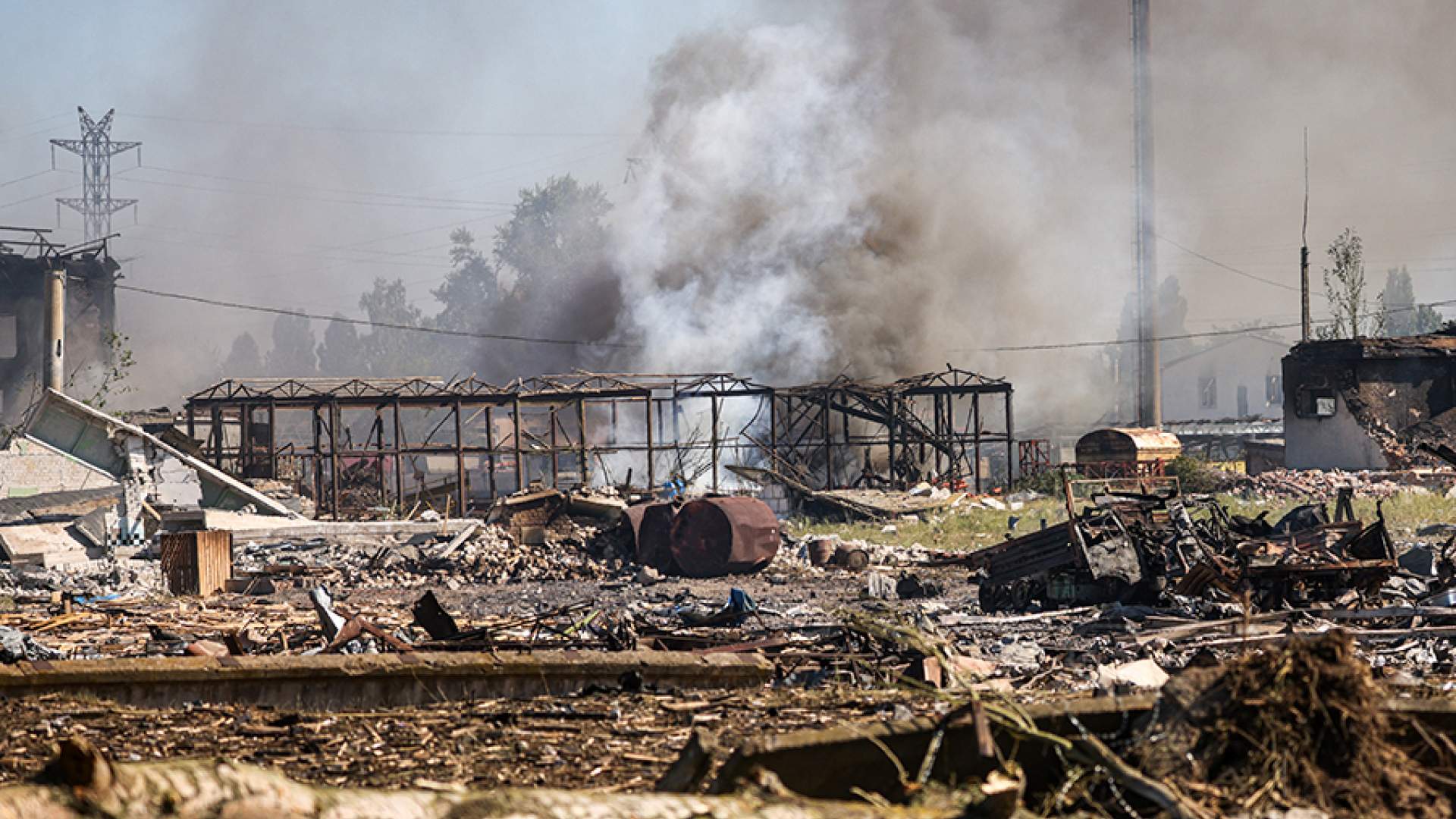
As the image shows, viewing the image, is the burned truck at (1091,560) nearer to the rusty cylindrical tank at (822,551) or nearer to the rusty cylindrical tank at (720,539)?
→ the rusty cylindrical tank at (720,539)

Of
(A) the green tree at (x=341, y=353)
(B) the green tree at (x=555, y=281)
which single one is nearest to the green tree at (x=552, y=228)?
(B) the green tree at (x=555, y=281)

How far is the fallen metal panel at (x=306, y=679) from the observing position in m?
8.16

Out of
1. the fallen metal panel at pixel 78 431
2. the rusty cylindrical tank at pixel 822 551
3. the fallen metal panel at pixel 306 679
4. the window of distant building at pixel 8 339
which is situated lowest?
the rusty cylindrical tank at pixel 822 551

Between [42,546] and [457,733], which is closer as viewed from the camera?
[457,733]

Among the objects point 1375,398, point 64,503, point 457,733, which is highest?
point 1375,398

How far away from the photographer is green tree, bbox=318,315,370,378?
10119 cm

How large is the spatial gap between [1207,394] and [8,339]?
6726cm

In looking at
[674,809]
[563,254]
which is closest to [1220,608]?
[674,809]

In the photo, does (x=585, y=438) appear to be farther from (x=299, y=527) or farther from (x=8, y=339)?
(x=8, y=339)

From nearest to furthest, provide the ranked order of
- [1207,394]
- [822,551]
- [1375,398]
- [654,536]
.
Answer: [654,536], [822,551], [1375,398], [1207,394]

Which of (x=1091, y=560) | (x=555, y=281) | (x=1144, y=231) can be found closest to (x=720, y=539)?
(x=1091, y=560)

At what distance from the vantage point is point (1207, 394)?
83000 millimetres

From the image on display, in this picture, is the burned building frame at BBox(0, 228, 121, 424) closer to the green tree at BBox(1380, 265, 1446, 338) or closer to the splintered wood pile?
the splintered wood pile

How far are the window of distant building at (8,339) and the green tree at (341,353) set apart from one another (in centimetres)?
4543
